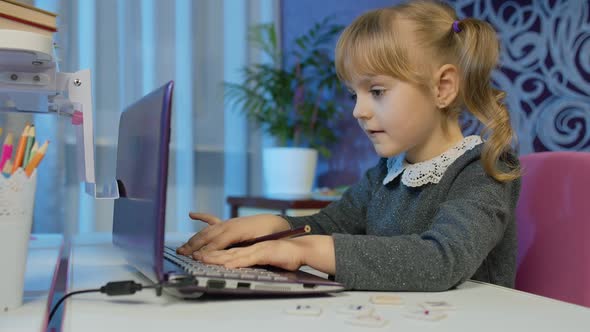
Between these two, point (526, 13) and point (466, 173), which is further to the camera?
point (526, 13)

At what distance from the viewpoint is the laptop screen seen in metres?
0.60

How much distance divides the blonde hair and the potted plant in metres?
1.54

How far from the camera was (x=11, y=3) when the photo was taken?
721mm

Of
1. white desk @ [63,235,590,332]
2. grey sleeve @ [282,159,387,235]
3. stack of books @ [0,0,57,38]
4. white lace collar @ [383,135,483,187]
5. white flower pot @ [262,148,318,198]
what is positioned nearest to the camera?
white desk @ [63,235,590,332]

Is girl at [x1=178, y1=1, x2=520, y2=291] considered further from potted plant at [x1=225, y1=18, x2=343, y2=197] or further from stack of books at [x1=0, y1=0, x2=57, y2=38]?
potted plant at [x1=225, y1=18, x2=343, y2=197]

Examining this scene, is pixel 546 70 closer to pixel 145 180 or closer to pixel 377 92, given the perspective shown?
pixel 377 92

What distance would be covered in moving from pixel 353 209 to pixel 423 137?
218 millimetres

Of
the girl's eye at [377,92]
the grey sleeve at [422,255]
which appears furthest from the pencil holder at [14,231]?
the girl's eye at [377,92]

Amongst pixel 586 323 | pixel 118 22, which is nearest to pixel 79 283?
pixel 586 323

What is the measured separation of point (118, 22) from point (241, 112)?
599 mm

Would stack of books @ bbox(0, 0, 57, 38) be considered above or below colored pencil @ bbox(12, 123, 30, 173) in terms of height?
above

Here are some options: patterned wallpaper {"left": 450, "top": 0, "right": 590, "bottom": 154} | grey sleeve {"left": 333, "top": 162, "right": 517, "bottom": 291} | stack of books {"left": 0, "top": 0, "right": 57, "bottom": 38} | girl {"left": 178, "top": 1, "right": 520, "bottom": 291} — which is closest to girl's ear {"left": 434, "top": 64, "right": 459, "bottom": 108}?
girl {"left": 178, "top": 1, "right": 520, "bottom": 291}

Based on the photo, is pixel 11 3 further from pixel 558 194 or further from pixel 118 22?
pixel 118 22

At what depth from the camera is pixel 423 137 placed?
3.56 feet
